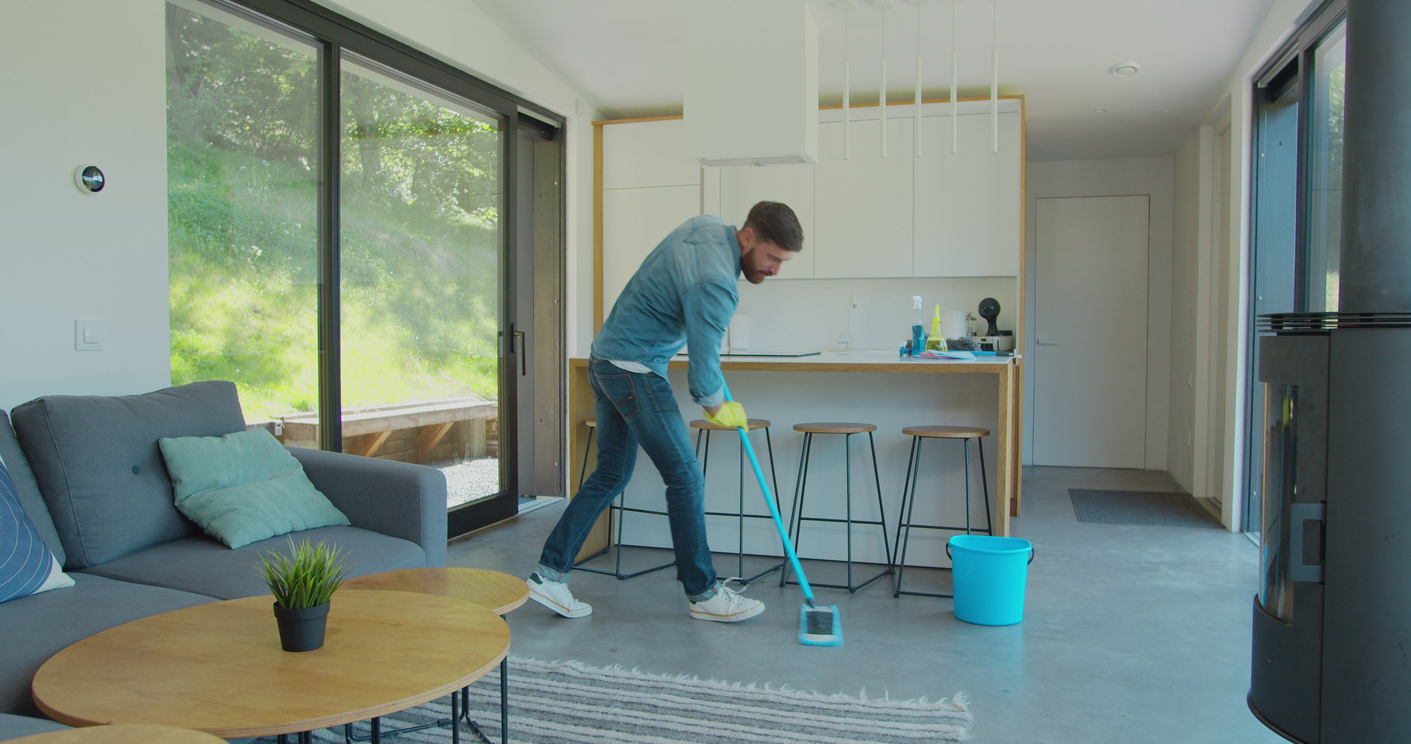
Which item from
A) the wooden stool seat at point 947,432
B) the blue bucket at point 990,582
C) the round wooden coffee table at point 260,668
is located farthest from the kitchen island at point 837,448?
the round wooden coffee table at point 260,668

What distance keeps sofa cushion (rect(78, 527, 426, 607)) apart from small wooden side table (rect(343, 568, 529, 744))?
22 cm

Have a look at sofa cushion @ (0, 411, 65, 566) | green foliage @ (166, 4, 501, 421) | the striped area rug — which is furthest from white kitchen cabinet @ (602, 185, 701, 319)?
sofa cushion @ (0, 411, 65, 566)

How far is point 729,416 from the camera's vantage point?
9.07 ft

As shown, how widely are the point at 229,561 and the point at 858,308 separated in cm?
405

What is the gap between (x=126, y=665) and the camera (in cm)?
141

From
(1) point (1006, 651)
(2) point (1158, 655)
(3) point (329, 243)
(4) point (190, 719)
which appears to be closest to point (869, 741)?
(1) point (1006, 651)

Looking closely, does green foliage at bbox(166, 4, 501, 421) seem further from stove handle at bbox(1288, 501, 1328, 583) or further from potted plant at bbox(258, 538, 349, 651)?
stove handle at bbox(1288, 501, 1328, 583)

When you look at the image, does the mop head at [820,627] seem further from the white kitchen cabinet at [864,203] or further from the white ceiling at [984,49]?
the white kitchen cabinet at [864,203]

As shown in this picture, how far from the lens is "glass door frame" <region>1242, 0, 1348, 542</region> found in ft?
11.3

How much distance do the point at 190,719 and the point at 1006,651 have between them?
221 centimetres

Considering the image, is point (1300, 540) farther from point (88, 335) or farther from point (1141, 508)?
point (1141, 508)

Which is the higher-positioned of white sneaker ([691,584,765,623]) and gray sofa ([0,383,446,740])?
gray sofa ([0,383,446,740])

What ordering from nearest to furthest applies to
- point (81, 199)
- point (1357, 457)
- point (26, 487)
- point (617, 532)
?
point (1357, 457), point (26, 487), point (81, 199), point (617, 532)

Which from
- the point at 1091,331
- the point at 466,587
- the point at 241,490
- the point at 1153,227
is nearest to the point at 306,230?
the point at 241,490
